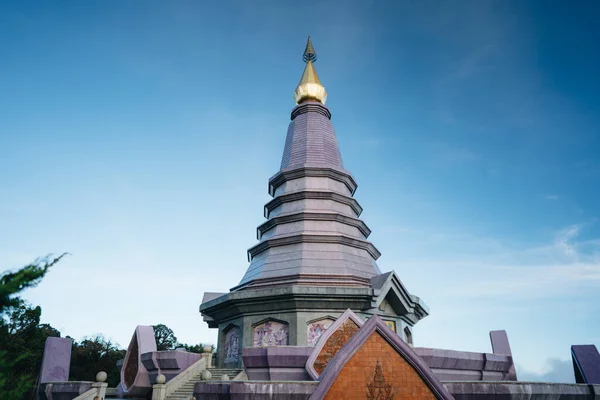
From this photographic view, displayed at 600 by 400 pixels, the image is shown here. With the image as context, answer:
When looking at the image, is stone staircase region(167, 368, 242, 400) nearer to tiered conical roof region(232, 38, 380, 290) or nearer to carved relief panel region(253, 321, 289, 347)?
carved relief panel region(253, 321, 289, 347)

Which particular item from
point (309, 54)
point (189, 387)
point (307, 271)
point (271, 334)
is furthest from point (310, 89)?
point (189, 387)

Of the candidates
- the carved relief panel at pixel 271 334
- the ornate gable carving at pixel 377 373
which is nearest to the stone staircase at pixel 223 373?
the carved relief panel at pixel 271 334

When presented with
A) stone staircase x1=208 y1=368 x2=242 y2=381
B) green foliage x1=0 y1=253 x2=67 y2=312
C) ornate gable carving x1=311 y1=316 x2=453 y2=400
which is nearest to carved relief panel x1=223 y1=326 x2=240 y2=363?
stone staircase x1=208 y1=368 x2=242 y2=381

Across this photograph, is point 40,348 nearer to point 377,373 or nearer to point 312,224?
point 312,224

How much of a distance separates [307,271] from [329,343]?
20.4ft

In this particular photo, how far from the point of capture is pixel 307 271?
19.8 meters

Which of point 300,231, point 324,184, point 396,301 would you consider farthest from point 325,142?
point 396,301

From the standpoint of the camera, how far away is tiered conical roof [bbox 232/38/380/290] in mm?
20203

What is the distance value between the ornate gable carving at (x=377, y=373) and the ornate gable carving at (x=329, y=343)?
192 inches

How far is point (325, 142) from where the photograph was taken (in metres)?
26.8

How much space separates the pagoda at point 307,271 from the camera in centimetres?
1809

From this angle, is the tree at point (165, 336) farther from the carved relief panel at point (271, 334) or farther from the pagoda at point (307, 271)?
the carved relief panel at point (271, 334)

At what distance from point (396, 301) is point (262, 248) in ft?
24.7

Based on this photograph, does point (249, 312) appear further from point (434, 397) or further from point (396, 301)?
point (434, 397)
